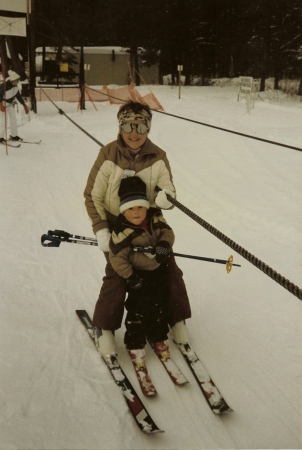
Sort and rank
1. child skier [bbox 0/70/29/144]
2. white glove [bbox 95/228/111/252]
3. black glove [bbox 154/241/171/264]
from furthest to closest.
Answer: child skier [bbox 0/70/29/144] < white glove [bbox 95/228/111/252] < black glove [bbox 154/241/171/264]

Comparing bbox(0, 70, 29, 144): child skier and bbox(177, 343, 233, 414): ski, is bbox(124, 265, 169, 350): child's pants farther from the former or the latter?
bbox(0, 70, 29, 144): child skier

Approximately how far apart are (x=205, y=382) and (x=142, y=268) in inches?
32.3

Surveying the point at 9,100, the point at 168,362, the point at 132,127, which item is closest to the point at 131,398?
the point at 168,362

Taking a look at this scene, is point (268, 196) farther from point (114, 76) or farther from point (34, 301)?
point (114, 76)

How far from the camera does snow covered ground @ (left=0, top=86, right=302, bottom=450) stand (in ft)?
8.62

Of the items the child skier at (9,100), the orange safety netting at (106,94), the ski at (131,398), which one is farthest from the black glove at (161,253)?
the orange safety netting at (106,94)

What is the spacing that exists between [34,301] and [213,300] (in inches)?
61.9

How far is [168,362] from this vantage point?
122 inches

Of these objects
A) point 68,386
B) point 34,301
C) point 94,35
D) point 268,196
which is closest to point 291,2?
point 268,196

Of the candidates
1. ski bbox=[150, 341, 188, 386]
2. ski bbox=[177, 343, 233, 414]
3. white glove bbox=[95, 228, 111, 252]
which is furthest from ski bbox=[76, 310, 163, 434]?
white glove bbox=[95, 228, 111, 252]

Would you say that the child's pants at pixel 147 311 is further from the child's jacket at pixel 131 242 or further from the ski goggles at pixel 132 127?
the ski goggles at pixel 132 127

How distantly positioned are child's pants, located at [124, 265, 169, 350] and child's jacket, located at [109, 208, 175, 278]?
0.35 ft

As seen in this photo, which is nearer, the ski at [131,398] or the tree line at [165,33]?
the ski at [131,398]

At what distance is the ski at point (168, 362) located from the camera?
2.98m
